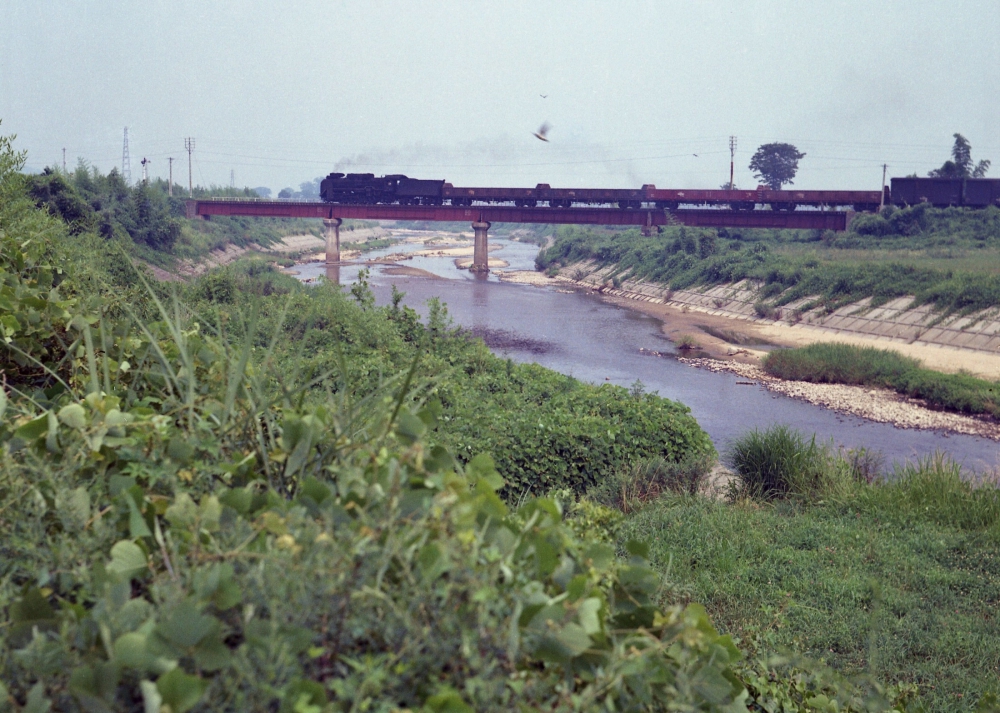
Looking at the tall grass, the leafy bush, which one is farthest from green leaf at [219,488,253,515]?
the tall grass

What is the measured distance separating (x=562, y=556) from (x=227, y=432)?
2.88 ft

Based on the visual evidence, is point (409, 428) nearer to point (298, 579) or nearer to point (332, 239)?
point (298, 579)

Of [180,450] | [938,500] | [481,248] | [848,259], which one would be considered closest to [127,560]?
[180,450]

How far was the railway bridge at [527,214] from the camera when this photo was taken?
5222 centimetres

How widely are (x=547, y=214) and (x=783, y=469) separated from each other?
46.1 meters

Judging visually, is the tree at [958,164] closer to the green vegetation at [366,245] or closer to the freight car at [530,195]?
the freight car at [530,195]

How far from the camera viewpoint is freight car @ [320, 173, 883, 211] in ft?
180

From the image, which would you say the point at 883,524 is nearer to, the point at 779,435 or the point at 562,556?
the point at 779,435

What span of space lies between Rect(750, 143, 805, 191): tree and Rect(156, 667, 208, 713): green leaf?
9332 cm

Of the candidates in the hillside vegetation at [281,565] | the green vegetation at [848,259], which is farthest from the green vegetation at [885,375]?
the hillside vegetation at [281,565]

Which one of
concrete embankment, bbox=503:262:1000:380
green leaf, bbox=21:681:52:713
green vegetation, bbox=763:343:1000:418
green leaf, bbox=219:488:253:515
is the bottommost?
green vegetation, bbox=763:343:1000:418

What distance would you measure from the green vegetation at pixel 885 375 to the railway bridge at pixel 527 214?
26.8 m

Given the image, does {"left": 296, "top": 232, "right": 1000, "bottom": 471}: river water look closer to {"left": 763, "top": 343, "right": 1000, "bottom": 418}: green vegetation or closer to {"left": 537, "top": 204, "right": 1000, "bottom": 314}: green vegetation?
{"left": 763, "top": 343, "right": 1000, "bottom": 418}: green vegetation

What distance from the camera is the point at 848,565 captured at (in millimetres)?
8109
